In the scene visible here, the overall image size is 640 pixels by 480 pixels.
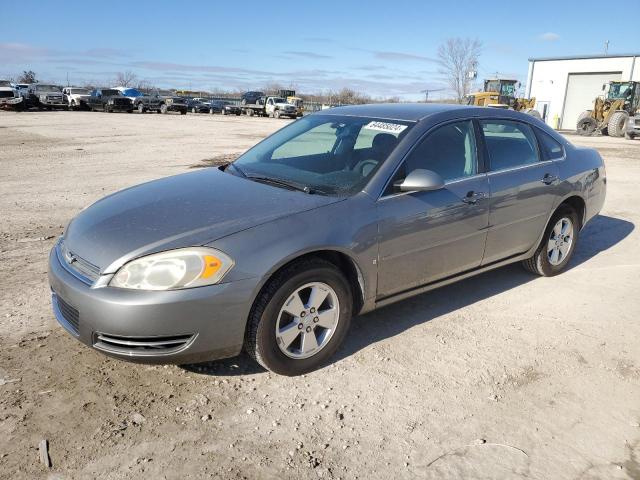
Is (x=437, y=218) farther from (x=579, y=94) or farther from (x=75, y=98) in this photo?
(x=579, y=94)

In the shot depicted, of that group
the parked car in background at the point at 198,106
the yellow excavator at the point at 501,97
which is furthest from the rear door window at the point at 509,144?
the parked car in background at the point at 198,106

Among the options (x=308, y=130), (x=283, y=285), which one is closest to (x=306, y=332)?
(x=283, y=285)

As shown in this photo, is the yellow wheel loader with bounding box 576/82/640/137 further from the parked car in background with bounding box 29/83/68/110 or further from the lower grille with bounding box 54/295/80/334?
the parked car in background with bounding box 29/83/68/110

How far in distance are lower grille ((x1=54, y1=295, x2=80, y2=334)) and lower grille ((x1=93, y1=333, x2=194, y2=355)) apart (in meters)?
0.18

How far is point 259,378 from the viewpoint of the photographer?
3.24 m

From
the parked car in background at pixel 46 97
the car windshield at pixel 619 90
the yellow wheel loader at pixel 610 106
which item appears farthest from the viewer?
the parked car in background at pixel 46 97

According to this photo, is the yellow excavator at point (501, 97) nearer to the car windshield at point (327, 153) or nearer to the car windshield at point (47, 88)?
the car windshield at point (47, 88)

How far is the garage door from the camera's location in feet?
139

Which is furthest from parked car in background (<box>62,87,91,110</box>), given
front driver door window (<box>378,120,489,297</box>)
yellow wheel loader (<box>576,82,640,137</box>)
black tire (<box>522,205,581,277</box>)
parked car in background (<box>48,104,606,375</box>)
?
front driver door window (<box>378,120,489,297</box>)

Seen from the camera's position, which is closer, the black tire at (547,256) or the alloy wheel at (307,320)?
the alloy wheel at (307,320)

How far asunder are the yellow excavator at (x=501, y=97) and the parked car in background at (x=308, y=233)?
31197mm

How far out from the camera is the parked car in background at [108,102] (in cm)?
4019

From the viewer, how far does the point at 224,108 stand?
50.0 metres

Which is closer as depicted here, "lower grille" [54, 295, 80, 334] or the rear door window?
"lower grille" [54, 295, 80, 334]
